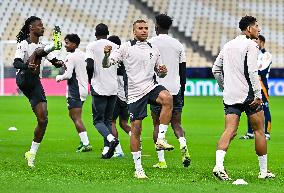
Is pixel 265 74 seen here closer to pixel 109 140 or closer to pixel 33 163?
pixel 109 140

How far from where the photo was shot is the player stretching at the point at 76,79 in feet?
55.5

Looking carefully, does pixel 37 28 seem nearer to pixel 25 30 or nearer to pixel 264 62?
pixel 25 30

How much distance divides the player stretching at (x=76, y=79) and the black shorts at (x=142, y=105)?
4.51 metres

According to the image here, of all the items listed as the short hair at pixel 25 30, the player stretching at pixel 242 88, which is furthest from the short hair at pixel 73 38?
the player stretching at pixel 242 88

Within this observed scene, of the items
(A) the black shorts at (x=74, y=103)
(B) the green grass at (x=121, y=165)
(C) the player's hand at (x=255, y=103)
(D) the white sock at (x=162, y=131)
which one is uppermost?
(C) the player's hand at (x=255, y=103)

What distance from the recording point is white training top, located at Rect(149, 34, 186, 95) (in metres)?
13.9

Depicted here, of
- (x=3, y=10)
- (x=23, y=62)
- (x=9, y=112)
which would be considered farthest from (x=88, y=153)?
(x=3, y=10)

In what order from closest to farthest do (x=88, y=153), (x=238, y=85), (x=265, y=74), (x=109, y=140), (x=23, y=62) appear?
(x=238, y=85), (x=23, y=62), (x=109, y=140), (x=88, y=153), (x=265, y=74)

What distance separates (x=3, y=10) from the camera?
46.4m

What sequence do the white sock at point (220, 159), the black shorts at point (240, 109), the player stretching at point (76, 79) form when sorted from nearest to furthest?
the white sock at point (220, 159)
the black shorts at point (240, 109)
the player stretching at point (76, 79)

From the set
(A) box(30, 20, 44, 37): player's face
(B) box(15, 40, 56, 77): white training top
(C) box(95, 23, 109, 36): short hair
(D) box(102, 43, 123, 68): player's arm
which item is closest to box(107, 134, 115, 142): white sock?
(C) box(95, 23, 109, 36): short hair

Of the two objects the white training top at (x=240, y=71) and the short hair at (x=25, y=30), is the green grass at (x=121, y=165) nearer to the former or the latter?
the white training top at (x=240, y=71)

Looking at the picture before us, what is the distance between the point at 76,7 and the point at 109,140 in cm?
3335

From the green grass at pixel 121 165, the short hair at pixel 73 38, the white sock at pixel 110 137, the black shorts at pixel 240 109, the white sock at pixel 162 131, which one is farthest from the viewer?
the short hair at pixel 73 38
